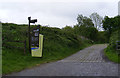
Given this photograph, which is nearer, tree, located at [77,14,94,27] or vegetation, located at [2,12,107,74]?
vegetation, located at [2,12,107,74]

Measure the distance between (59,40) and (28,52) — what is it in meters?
6.96

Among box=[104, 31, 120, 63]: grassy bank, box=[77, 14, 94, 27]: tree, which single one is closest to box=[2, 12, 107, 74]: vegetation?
box=[77, 14, 94, 27]: tree

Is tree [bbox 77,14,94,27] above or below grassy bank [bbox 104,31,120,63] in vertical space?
above

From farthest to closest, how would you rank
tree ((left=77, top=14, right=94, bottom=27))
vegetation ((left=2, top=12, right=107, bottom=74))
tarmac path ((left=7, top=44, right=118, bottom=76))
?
tree ((left=77, top=14, right=94, bottom=27)) < vegetation ((left=2, top=12, right=107, bottom=74)) < tarmac path ((left=7, top=44, right=118, bottom=76))

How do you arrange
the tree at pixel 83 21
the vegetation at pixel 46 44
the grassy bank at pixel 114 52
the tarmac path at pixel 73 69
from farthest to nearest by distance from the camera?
the tree at pixel 83 21, the grassy bank at pixel 114 52, the vegetation at pixel 46 44, the tarmac path at pixel 73 69

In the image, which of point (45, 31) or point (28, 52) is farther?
point (45, 31)

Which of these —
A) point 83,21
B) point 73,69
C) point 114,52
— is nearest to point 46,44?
point 114,52

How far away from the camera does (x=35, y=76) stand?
19.2ft

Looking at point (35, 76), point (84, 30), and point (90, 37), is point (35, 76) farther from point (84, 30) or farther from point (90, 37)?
point (90, 37)

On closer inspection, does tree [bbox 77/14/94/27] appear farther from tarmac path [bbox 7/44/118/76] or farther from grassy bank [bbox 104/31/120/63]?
tarmac path [bbox 7/44/118/76]

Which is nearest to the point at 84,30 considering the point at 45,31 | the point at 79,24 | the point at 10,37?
the point at 79,24

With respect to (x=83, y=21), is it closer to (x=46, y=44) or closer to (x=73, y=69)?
(x=46, y=44)

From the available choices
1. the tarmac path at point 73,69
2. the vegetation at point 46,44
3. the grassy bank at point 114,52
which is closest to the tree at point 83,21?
the vegetation at point 46,44

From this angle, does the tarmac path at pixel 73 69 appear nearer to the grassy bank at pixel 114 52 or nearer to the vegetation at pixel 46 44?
the vegetation at pixel 46 44
